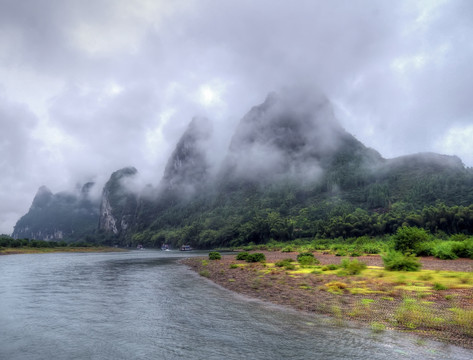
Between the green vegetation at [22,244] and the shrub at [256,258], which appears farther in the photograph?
the green vegetation at [22,244]

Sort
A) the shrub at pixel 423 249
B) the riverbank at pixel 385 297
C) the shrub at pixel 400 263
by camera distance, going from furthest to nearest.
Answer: the shrub at pixel 423 249 → the shrub at pixel 400 263 → the riverbank at pixel 385 297

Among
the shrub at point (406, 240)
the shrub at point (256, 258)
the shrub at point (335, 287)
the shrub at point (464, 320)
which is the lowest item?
the shrub at point (256, 258)

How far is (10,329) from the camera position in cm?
1179

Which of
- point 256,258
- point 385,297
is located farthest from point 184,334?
point 256,258

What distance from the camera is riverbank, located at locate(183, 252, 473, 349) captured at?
1072 centimetres

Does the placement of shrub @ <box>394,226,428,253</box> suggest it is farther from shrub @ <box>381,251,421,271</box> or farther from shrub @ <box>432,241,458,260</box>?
shrub @ <box>381,251,421,271</box>

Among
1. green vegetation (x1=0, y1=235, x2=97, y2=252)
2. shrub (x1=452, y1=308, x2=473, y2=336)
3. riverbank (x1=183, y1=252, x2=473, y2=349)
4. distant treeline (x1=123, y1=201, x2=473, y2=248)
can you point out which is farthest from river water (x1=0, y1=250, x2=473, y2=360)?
green vegetation (x1=0, y1=235, x2=97, y2=252)

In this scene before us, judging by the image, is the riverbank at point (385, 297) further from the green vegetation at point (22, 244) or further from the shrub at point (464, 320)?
the green vegetation at point (22, 244)

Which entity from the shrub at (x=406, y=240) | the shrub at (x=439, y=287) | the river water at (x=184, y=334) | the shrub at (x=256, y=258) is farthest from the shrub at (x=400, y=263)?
the shrub at (x=256, y=258)

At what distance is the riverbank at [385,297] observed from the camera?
10719mm

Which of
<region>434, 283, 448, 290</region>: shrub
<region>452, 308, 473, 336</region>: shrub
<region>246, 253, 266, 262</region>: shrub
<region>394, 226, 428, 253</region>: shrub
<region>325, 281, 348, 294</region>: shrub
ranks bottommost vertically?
<region>246, 253, 266, 262</region>: shrub

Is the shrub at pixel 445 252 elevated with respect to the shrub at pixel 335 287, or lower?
elevated

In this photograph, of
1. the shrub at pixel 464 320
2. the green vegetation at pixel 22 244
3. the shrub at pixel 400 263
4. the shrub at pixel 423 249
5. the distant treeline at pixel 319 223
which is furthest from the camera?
the green vegetation at pixel 22 244

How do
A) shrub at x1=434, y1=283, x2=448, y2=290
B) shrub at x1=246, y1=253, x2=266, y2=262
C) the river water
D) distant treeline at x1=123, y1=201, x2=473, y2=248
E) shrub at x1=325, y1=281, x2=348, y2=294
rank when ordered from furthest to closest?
distant treeline at x1=123, y1=201, x2=473, y2=248 < shrub at x1=246, y1=253, x2=266, y2=262 < shrub at x1=325, y1=281, x2=348, y2=294 < shrub at x1=434, y1=283, x2=448, y2=290 < the river water
